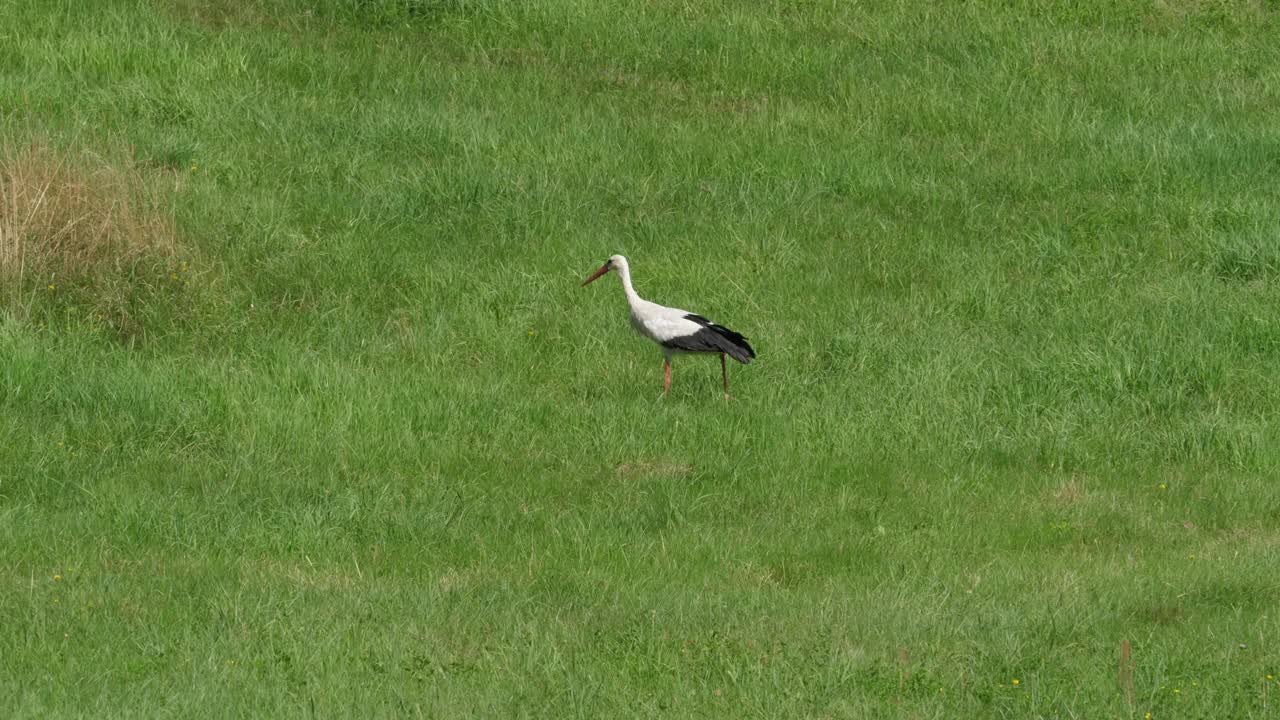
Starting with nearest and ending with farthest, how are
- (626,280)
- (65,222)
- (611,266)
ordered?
(65,222), (626,280), (611,266)

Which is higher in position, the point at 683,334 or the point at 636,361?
the point at 683,334

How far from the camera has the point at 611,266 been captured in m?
12.5

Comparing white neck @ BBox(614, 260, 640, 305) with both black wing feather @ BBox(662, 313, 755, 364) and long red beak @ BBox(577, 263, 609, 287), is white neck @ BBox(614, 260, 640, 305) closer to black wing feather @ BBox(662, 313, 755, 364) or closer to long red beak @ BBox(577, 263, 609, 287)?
long red beak @ BBox(577, 263, 609, 287)

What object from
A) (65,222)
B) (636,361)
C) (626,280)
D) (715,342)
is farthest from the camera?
(636,361)

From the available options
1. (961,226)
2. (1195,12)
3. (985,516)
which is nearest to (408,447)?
(985,516)

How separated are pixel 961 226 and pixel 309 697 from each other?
29.8 ft

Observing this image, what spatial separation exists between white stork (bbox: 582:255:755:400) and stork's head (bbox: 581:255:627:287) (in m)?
0.52

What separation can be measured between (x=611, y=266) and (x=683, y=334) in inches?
54.2

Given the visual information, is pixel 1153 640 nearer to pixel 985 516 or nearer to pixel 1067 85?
pixel 985 516

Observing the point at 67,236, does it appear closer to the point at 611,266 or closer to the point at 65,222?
the point at 65,222

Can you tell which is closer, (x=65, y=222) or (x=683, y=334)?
(x=683, y=334)

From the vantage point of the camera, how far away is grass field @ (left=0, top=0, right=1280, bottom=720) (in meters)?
7.36

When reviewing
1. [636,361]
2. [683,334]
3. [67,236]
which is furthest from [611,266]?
[67,236]

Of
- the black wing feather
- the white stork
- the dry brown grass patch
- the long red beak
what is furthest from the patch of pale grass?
the black wing feather
